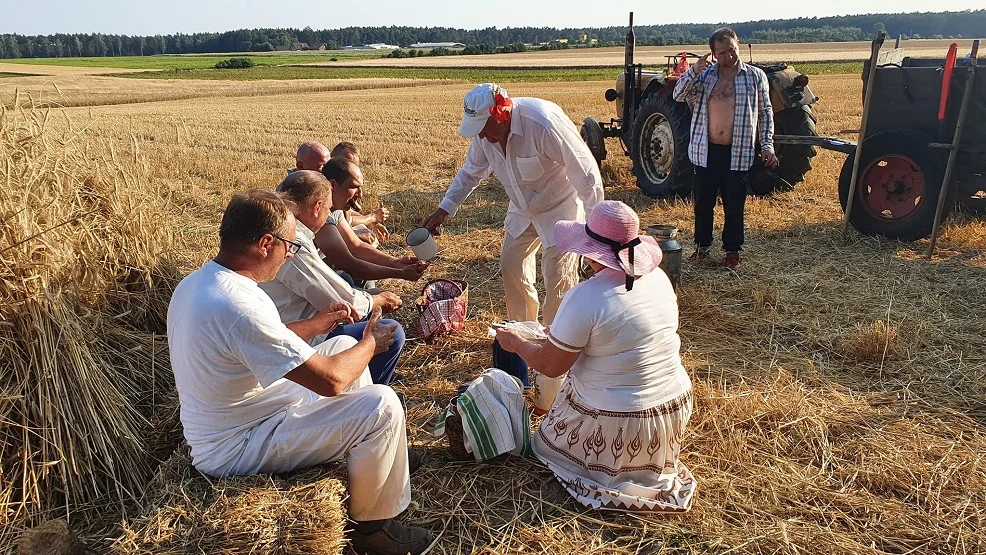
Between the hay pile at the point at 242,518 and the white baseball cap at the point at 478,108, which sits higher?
the white baseball cap at the point at 478,108

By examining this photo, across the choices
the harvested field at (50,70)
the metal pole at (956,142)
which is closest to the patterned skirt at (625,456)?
the metal pole at (956,142)

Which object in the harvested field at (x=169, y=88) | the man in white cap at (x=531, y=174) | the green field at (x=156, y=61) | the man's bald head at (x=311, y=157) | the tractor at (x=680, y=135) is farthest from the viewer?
the green field at (x=156, y=61)

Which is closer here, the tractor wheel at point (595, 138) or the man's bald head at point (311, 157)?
the man's bald head at point (311, 157)

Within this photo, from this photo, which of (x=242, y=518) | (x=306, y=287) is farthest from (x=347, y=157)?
(x=242, y=518)

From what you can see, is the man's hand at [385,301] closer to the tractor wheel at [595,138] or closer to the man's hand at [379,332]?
the man's hand at [379,332]

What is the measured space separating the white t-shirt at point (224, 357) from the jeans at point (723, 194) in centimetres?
438

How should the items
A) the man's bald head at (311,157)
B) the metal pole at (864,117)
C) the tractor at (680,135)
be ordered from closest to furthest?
the man's bald head at (311,157), the metal pole at (864,117), the tractor at (680,135)

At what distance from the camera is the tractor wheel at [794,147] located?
783 cm

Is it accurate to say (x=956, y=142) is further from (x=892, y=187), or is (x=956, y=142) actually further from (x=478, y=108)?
(x=478, y=108)

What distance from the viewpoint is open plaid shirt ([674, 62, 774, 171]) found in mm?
5508

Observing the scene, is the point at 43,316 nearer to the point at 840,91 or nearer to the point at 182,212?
the point at 182,212

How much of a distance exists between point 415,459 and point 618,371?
1102mm

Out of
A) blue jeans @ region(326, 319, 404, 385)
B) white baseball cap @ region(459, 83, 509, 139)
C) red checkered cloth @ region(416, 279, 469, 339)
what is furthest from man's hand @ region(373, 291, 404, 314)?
white baseball cap @ region(459, 83, 509, 139)

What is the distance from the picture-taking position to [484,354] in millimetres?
4441
